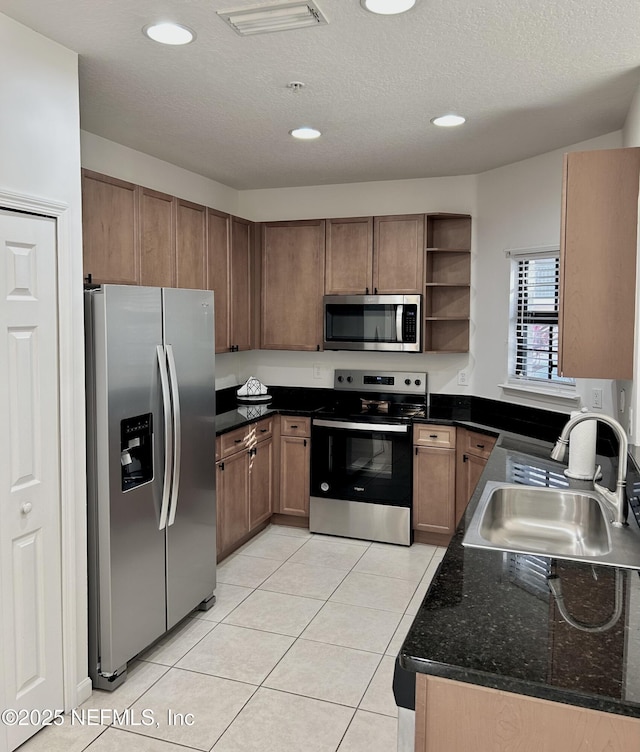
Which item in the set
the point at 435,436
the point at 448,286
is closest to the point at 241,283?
the point at 448,286

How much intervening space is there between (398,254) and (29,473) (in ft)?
10.0

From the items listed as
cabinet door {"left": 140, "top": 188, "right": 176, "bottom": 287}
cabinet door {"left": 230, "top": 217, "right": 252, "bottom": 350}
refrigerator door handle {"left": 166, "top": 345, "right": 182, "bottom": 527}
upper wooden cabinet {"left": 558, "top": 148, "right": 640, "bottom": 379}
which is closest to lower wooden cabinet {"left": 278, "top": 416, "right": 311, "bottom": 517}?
cabinet door {"left": 230, "top": 217, "right": 252, "bottom": 350}

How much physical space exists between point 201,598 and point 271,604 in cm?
40

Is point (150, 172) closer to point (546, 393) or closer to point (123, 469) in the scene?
point (123, 469)

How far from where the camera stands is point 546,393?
3.98 m

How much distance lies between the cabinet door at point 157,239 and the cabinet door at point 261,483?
1.38 meters

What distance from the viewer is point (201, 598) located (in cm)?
335

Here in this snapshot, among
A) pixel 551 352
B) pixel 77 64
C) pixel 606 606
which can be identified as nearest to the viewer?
pixel 606 606

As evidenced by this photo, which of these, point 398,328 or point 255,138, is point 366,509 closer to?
point 398,328

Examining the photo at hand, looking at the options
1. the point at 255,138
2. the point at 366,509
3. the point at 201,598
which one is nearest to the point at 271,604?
the point at 201,598

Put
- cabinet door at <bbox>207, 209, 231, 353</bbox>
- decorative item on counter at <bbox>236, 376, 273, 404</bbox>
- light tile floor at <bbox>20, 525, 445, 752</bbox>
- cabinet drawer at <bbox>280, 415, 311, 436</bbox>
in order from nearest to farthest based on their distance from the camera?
light tile floor at <bbox>20, 525, 445, 752</bbox> → cabinet door at <bbox>207, 209, 231, 353</bbox> → cabinet drawer at <bbox>280, 415, 311, 436</bbox> → decorative item on counter at <bbox>236, 376, 273, 404</bbox>

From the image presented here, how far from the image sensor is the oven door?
438cm

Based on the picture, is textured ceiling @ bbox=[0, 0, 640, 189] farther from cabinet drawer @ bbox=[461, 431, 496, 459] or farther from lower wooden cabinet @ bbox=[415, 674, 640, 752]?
lower wooden cabinet @ bbox=[415, 674, 640, 752]

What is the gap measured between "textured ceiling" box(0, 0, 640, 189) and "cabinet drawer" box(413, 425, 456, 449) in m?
1.80
